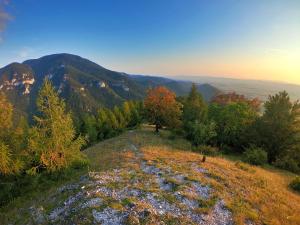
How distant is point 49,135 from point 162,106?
30.4 meters

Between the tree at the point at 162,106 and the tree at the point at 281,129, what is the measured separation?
17210mm

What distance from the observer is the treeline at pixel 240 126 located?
39.9m

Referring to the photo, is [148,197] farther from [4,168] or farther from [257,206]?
[4,168]

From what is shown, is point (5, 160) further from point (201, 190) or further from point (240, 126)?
point (240, 126)

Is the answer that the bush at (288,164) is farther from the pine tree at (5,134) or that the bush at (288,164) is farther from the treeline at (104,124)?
the pine tree at (5,134)

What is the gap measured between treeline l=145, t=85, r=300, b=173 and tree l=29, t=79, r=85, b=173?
23.5 metres

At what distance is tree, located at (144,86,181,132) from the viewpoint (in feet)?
164

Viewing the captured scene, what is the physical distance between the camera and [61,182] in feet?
75.4

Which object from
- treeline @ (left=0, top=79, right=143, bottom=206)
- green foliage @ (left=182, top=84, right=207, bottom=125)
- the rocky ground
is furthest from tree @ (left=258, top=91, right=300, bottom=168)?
treeline @ (left=0, top=79, right=143, bottom=206)

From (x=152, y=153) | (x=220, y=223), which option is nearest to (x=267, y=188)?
(x=220, y=223)

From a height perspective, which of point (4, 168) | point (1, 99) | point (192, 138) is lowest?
point (192, 138)

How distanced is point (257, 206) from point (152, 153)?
16864 millimetres

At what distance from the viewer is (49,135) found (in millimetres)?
22422

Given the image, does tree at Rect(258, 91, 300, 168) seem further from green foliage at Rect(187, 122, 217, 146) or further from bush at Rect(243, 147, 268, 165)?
green foliage at Rect(187, 122, 217, 146)
